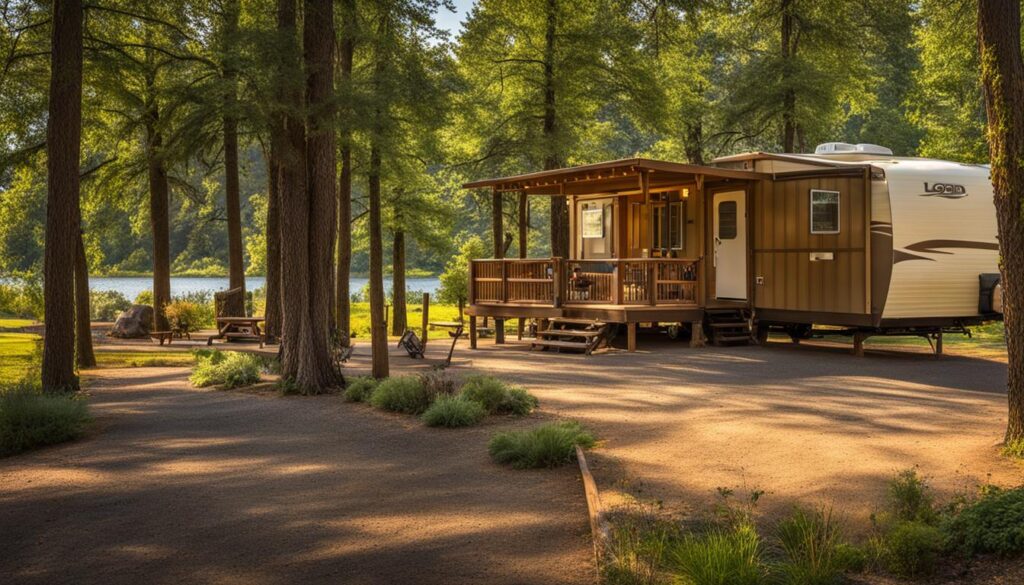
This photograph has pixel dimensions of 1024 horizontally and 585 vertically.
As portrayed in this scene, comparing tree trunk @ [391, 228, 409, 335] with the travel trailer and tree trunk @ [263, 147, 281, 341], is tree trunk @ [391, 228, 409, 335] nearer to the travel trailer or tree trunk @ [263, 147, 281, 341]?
tree trunk @ [263, 147, 281, 341]

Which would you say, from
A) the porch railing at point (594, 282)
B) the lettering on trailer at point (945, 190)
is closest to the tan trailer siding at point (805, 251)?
the lettering on trailer at point (945, 190)

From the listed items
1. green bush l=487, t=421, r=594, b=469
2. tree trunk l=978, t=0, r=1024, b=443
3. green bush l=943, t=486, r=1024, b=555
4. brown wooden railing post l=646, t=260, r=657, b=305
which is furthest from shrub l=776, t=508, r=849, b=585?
brown wooden railing post l=646, t=260, r=657, b=305

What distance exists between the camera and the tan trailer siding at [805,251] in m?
15.7

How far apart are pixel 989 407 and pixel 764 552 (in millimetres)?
6542

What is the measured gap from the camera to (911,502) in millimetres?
5836

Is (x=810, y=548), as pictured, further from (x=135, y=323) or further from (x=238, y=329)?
(x=135, y=323)

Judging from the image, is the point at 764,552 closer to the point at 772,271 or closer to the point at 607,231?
the point at 772,271

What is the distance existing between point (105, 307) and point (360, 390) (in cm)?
2568

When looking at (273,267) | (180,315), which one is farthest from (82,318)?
(180,315)

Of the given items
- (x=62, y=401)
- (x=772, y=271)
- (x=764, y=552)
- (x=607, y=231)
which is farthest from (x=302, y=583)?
(x=607, y=231)

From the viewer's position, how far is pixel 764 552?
5.23 meters

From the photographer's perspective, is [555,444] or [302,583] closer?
[302,583]

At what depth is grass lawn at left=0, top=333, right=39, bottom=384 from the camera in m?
15.8

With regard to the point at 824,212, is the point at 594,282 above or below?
below
